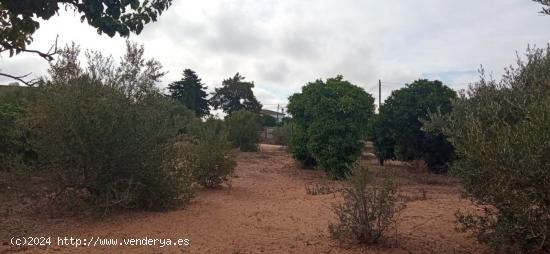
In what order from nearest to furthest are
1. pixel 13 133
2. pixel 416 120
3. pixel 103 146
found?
pixel 103 146
pixel 13 133
pixel 416 120

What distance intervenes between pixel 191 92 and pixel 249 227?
150 feet

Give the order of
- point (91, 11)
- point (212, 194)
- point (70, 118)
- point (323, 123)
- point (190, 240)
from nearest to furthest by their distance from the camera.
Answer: point (91, 11) → point (190, 240) → point (70, 118) → point (212, 194) → point (323, 123)

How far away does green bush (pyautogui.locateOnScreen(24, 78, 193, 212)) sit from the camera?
7.79m

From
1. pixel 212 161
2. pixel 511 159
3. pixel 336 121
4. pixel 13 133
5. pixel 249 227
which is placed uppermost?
pixel 336 121

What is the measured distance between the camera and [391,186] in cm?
621

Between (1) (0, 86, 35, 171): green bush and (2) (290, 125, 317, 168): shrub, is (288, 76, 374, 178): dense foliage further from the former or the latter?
(1) (0, 86, 35, 171): green bush

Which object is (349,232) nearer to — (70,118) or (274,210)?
(274,210)

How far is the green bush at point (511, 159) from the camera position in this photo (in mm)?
4594

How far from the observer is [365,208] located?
243 inches

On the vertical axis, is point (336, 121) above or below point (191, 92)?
below

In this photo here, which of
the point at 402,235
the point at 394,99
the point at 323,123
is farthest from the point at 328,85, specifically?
the point at 402,235

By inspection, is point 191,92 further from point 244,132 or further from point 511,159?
point 511,159

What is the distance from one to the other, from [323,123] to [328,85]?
1.54m

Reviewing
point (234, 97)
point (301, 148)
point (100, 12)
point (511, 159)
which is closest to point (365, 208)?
point (511, 159)
